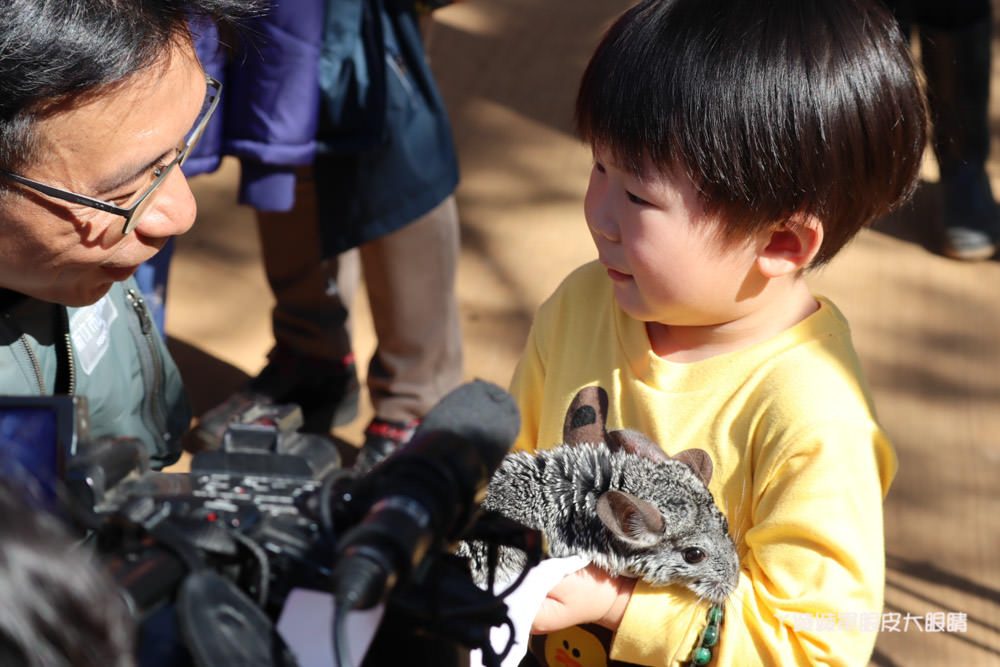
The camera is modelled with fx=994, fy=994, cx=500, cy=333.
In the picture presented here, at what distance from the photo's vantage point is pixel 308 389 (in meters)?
3.07

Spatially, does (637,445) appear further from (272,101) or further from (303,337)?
(303,337)

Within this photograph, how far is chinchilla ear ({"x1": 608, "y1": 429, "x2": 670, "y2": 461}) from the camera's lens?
4.17 feet

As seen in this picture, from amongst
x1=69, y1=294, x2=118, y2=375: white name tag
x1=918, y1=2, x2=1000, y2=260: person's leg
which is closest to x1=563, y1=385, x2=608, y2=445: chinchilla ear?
x1=69, y1=294, x2=118, y2=375: white name tag

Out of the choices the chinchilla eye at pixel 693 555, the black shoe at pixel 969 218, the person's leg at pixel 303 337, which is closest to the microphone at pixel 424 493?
the chinchilla eye at pixel 693 555

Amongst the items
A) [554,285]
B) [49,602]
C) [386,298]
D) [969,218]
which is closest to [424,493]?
[49,602]

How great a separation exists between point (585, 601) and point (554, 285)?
2.38 m

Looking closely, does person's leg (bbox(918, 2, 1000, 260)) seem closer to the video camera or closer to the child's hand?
the child's hand

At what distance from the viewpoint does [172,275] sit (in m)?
3.60

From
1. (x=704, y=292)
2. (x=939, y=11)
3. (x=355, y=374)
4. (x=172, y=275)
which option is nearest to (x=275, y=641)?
(x=704, y=292)

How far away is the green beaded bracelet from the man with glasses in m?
0.88

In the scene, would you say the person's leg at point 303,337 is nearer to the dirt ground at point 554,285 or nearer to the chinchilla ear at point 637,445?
the dirt ground at point 554,285

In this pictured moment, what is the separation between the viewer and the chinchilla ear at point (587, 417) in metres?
1.41

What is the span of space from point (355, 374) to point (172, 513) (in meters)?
2.39

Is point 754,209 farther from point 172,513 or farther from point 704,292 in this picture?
point 172,513
